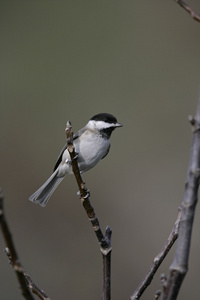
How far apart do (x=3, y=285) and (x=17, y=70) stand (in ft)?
10.9

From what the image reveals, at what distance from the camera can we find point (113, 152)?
6.20 meters

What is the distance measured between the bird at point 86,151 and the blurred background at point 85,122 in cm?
150

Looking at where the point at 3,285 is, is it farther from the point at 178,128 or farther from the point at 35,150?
the point at 178,128

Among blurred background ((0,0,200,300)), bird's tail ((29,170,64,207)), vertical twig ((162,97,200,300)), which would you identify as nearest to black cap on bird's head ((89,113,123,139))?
bird's tail ((29,170,64,207))

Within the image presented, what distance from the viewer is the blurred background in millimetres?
5200

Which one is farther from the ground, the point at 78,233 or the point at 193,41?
the point at 193,41

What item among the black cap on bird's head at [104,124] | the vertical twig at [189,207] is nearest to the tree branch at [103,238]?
the vertical twig at [189,207]

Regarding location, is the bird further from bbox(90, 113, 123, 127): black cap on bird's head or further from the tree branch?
the tree branch

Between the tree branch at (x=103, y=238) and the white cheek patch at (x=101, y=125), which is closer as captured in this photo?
the tree branch at (x=103, y=238)

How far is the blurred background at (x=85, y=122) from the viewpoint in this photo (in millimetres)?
5200

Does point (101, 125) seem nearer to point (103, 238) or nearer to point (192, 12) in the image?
point (103, 238)

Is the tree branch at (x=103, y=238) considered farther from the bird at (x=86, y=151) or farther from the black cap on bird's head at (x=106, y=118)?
the black cap on bird's head at (x=106, y=118)

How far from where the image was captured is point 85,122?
20.1ft

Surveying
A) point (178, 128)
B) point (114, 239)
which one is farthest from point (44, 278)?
point (178, 128)
